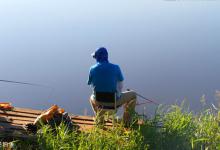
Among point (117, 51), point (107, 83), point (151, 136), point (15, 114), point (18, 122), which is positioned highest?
point (117, 51)

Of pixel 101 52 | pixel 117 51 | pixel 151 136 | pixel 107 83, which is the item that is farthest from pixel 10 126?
pixel 117 51

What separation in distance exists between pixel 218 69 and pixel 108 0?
2176cm

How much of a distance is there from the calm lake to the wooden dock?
2.01 meters

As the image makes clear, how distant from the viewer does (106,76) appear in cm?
685

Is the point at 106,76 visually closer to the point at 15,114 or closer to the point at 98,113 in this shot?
the point at 98,113

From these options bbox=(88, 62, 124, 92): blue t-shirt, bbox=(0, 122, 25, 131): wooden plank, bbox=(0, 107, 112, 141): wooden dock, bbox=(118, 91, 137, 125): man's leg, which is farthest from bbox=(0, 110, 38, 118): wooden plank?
bbox=(118, 91, 137, 125): man's leg

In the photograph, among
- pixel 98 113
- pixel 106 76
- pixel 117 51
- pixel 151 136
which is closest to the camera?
pixel 151 136

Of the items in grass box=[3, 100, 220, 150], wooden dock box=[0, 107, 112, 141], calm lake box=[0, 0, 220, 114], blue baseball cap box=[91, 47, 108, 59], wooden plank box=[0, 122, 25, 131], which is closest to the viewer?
grass box=[3, 100, 220, 150]

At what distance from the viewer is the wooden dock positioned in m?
6.18

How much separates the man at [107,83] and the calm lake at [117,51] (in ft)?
8.36

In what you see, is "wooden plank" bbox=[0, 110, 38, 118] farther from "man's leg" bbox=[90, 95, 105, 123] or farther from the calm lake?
the calm lake

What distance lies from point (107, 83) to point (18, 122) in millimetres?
1193

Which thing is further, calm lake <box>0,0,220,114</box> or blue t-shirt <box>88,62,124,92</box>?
calm lake <box>0,0,220,114</box>

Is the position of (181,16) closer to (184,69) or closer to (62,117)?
(184,69)
